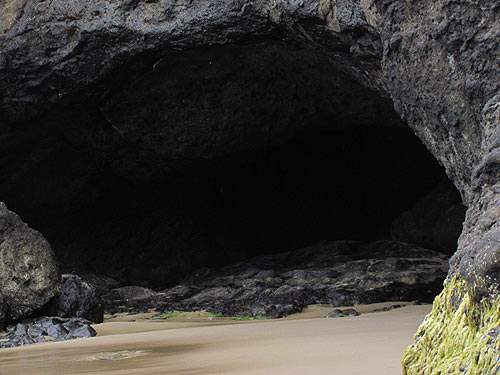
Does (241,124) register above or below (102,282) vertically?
above

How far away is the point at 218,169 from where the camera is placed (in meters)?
11.7

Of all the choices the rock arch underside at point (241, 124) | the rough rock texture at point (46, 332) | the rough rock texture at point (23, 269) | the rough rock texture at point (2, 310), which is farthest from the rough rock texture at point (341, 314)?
the rough rock texture at point (2, 310)

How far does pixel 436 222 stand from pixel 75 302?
21.9 ft

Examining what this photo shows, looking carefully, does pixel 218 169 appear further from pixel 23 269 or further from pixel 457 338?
pixel 457 338

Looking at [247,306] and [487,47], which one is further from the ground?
[487,47]

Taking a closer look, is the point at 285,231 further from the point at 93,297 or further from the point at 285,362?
the point at 285,362

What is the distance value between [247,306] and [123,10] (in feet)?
11.5

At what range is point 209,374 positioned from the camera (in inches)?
107

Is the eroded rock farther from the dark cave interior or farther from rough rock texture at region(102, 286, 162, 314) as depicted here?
the dark cave interior

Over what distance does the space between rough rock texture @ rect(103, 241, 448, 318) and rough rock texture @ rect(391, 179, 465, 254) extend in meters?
0.82

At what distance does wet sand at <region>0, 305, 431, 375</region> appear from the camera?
276 centimetres

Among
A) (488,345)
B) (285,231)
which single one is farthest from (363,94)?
(488,345)

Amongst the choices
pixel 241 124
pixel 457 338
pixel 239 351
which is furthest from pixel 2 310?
pixel 241 124

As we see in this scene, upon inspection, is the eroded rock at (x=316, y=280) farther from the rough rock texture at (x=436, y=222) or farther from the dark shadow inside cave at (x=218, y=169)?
the dark shadow inside cave at (x=218, y=169)
